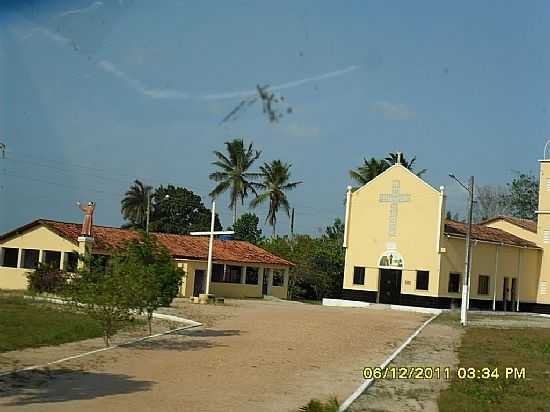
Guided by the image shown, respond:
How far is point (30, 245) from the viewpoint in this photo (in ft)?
142

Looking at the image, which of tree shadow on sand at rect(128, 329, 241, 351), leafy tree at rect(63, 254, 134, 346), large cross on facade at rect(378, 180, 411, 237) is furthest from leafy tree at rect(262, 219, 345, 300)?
leafy tree at rect(63, 254, 134, 346)

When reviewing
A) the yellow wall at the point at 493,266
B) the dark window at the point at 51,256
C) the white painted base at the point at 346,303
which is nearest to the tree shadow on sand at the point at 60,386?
the dark window at the point at 51,256

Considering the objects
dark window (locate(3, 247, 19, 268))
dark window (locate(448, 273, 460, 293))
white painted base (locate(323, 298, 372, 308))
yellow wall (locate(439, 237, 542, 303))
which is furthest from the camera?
white painted base (locate(323, 298, 372, 308))

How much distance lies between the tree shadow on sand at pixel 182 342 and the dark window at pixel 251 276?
2645 centimetres

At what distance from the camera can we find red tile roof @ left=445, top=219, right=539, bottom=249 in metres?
43.8

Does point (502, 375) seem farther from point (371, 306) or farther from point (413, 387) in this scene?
point (371, 306)

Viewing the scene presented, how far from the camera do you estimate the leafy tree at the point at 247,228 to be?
6612 centimetres

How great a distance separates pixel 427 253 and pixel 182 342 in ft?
84.1

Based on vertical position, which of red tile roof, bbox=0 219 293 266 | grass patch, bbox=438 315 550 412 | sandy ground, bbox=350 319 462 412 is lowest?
sandy ground, bbox=350 319 462 412

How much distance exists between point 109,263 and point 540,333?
1523 cm

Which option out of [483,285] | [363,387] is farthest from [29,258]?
[363,387]

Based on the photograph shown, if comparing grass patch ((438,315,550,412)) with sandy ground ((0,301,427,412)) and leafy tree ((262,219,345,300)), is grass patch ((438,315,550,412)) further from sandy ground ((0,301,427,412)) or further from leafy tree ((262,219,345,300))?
leafy tree ((262,219,345,300))

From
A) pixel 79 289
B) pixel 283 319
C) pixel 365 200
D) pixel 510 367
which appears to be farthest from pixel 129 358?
pixel 365 200

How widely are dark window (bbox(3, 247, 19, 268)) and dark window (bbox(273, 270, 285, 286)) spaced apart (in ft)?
52.9
